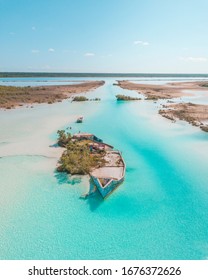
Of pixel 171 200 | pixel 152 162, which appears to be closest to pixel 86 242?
pixel 171 200

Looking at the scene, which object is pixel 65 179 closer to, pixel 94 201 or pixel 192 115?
pixel 94 201

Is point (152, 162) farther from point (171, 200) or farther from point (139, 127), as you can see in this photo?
point (139, 127)

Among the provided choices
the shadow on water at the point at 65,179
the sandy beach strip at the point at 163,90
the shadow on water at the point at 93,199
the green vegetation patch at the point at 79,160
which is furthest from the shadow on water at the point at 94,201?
the sandy beach strip at the point at 163,90

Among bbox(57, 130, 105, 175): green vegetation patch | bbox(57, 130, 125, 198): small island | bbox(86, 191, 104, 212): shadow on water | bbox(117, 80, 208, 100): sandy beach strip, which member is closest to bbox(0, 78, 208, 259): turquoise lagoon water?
bbox(86, 191, 104, 212): shadow on water

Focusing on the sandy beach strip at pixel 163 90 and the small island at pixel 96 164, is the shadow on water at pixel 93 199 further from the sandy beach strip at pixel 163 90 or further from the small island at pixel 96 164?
the sandy beach strip at pixel 163 90

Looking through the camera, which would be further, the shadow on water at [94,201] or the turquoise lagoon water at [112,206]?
the shadow on water at [94,201]

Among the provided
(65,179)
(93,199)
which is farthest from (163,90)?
(93,199)
